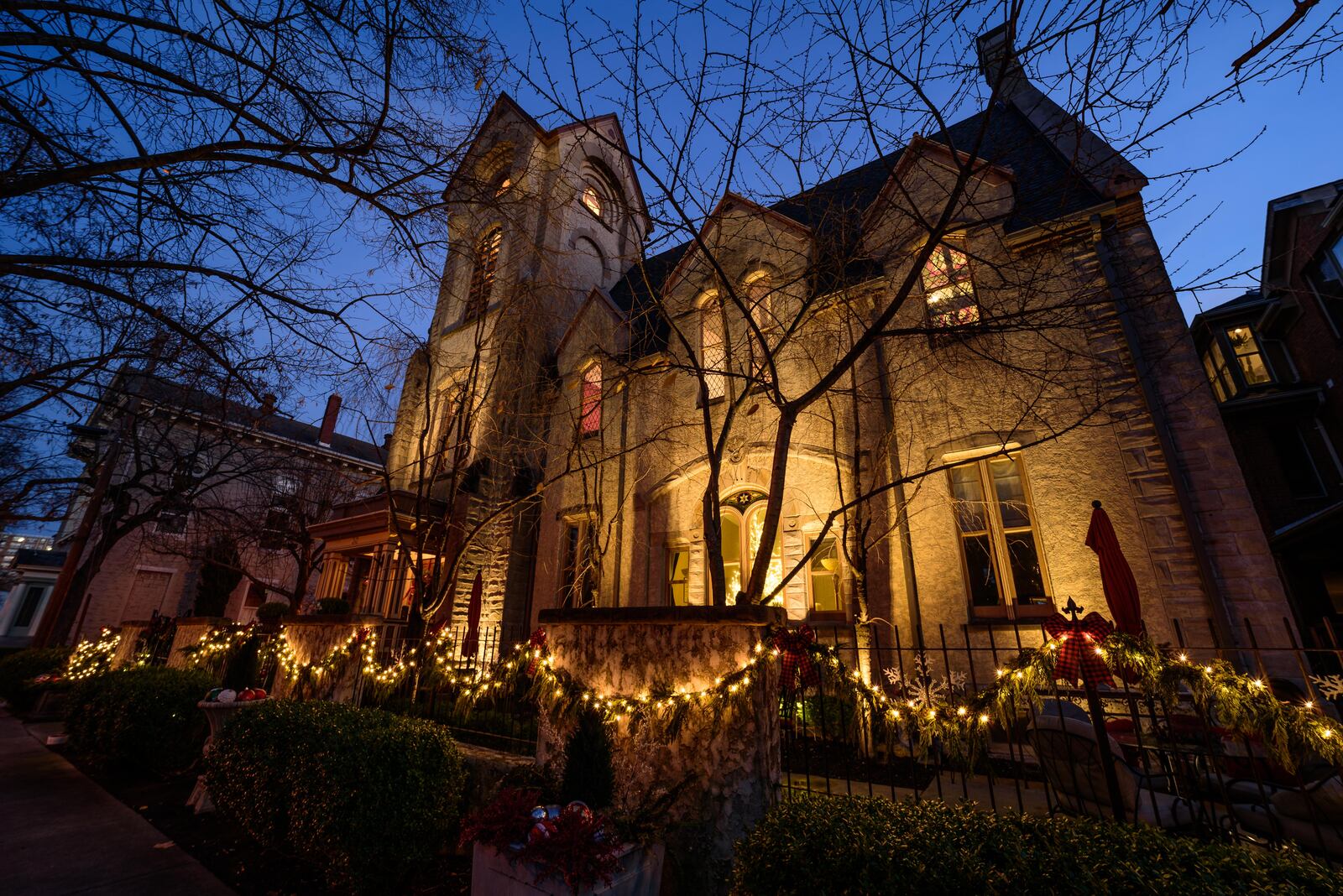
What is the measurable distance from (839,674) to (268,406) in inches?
262

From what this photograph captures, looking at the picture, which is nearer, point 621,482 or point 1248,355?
point 621,482

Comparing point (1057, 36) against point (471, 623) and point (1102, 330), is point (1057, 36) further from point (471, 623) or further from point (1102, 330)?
point (471, 623)

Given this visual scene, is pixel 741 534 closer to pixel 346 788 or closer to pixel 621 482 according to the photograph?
pixel 621 482

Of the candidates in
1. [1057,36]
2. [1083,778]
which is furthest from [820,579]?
[1057,36]

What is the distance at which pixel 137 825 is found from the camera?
5406 mm

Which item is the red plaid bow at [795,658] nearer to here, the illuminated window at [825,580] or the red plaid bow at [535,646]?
the red plaid bow at [535,646]

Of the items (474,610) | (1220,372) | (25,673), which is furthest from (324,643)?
(1220,372)

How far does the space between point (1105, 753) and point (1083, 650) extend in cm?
78

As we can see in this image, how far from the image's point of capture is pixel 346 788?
4.19m

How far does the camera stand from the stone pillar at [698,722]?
142 inches

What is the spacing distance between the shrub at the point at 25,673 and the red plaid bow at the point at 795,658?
17537 millimetres

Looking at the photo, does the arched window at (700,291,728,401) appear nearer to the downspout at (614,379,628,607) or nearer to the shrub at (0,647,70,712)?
the downspout at (614,379,628,607)

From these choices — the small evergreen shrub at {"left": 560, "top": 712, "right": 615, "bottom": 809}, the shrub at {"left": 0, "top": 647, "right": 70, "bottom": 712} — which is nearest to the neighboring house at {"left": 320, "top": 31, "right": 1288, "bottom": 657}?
the small evergreen shrub at {"left": 560, "top": 712, "right": 615, "bottom": 809}

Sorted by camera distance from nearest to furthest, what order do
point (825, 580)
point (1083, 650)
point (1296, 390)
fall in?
point (1083, 650), point (825, 580), point (1296, 390)
